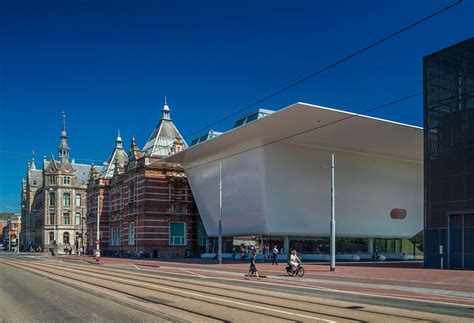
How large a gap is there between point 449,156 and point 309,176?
1987 centimetres

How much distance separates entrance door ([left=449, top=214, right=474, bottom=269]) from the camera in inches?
1460

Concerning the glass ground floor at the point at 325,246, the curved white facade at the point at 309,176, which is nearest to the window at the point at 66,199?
the glass ground floor at the point at 325,246

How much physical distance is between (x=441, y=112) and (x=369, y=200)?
78.4ft

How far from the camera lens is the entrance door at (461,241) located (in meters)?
37.1

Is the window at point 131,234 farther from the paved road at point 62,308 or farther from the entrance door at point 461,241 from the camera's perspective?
the paved road at point 62,308

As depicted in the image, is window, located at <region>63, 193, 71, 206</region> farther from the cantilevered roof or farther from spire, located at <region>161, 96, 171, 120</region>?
the cantilevered roof

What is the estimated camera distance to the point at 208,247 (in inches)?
2785

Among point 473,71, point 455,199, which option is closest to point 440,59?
point 473,71

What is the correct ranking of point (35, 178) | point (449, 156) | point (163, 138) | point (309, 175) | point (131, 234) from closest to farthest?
point (449, 156), point (309, 175), point (131, 234), point (163, 138), point (35, 178)

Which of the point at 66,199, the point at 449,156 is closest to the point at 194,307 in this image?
the point at 449,156

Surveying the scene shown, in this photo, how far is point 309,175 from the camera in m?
57.3

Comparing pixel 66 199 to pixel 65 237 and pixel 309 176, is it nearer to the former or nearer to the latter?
pixel 65 237

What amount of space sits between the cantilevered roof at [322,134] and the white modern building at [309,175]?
0.30 feet

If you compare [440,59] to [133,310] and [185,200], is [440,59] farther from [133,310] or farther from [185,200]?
[185,200]
